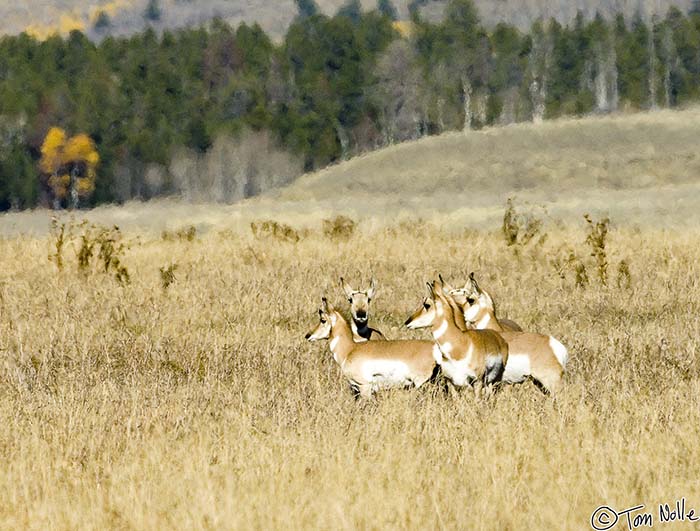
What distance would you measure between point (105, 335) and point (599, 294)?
6274 mm

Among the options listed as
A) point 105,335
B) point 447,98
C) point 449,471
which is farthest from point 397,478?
point 447,98

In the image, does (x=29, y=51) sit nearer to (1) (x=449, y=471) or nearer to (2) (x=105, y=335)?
(2) (x=105, y=335)

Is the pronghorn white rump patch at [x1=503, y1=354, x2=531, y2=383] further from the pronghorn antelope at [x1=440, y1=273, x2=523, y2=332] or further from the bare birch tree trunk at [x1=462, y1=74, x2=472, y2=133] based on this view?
the bare birch tree trunk at [x1=462, y1=74, x2=472, y2=133]

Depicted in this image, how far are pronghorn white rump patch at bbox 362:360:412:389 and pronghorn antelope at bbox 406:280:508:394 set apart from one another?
34cm

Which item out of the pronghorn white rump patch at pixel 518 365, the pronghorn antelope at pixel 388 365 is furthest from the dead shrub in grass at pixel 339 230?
the pronghorn white rump patch at pixel 518 365

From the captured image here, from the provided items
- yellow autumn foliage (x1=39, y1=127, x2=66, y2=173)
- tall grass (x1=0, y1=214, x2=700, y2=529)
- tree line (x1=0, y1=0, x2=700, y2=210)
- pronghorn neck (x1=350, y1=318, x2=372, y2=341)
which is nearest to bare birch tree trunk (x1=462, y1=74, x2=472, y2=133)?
tree line (x1=0, y1=0, x2=700, y2=210)

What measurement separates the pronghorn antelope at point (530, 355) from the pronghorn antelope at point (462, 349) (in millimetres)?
21

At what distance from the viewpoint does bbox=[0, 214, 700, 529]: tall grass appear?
6.32m

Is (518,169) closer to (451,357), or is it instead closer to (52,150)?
(52,150)

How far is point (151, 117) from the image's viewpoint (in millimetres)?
91375

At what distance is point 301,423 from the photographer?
7945mm

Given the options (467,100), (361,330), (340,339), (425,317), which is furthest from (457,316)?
(467,100)

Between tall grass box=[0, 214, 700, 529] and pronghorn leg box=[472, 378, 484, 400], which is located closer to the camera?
tall grass box=[0, 214, 700, 529]

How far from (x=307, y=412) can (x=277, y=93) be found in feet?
292
